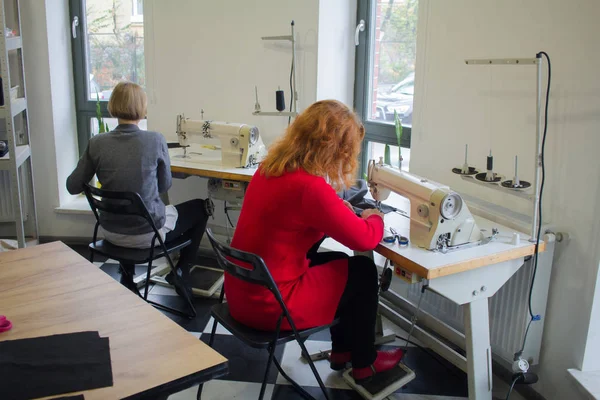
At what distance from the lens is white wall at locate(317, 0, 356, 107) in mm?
3430

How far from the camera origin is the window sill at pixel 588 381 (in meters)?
1.97

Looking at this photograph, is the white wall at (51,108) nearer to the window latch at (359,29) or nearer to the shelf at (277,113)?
the shelf at (277,113)

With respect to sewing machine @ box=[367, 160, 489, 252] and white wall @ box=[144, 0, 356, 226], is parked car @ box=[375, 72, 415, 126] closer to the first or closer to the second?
white wall @ box=[144, 0, 356, 226]

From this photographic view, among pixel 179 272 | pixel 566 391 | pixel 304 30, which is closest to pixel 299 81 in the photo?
pixel 304 30

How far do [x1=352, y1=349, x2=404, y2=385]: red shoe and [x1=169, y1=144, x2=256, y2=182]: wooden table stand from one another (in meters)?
1.15

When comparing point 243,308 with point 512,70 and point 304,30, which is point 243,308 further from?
point 304,30

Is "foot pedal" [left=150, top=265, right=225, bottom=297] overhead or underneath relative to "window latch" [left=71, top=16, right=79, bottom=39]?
Answer: underneath

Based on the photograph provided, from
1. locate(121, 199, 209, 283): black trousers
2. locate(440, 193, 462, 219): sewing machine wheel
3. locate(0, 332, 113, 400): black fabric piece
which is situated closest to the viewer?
locate(0, 332, 113, 400): black fabric piece

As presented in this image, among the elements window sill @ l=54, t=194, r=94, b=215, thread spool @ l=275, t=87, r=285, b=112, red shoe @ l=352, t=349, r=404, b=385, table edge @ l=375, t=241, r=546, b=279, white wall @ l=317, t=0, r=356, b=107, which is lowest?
red shoe @ l=352, t=349, r=404, b=385

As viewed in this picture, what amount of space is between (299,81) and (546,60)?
1680 mm

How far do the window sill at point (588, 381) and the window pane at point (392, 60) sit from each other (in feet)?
5.34

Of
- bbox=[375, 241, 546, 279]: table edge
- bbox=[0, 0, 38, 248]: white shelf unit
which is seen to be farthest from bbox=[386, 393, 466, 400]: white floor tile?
bbox=[0, 0, 38, 248]: white shelf unit

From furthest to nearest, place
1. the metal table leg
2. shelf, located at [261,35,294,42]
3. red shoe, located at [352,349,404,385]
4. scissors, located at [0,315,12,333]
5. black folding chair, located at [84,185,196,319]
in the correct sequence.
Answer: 1. shelf, located at [261,35,294,42]
2. black folding chair, located at [84,185,196,319]
3. red shoe, located at [352,349,404,385]
4. the metal table leg
5. scissors, located at [0,315,12,333]

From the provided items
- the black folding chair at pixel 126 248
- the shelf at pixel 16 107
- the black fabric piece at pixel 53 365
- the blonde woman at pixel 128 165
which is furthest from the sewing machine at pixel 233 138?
the black fabric piece at pixel 53 365
